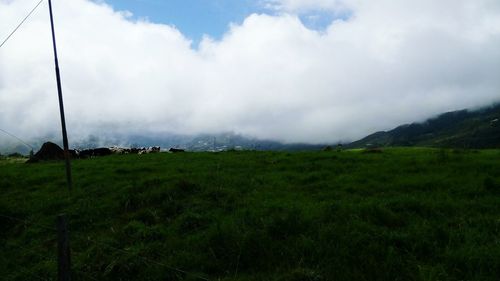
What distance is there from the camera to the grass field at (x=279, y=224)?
Answer: 10.1m

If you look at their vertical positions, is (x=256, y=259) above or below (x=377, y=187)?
below

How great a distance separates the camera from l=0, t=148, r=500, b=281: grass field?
10.1m

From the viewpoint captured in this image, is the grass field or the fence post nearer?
the fence post

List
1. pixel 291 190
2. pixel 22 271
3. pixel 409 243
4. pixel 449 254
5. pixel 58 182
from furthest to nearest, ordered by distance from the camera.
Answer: pixel 58 182, pixel 291 190, pixel 22 271, pixel 409 243, pixel 449 254

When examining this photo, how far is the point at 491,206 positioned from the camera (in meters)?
12.9

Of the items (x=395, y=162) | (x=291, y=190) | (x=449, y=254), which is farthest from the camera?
(x=395, y=162)

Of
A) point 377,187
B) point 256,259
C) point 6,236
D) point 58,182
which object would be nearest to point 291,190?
point 377,187

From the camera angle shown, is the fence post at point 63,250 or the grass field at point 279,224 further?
the grass field at point 279,224

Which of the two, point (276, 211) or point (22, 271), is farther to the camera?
point (276, 211)

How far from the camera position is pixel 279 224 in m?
12.0

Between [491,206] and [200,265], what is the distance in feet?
29.1

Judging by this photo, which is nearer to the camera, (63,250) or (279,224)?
(63,250)

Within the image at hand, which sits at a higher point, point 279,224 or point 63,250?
point 63,250

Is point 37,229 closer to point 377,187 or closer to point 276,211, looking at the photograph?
point 276,211
